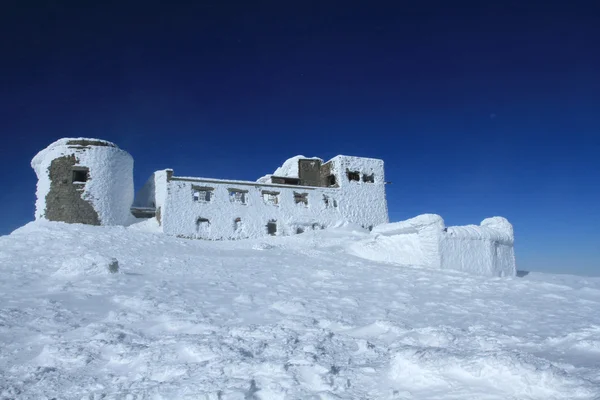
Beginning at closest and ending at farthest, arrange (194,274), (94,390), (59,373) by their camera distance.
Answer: (94,390) < (59,373) < (194,274)

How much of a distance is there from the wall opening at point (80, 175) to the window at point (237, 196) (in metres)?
8.75

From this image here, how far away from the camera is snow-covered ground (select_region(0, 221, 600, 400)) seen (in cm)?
395

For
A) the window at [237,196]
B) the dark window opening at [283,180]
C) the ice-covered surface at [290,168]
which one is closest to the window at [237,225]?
the window at [237,196]

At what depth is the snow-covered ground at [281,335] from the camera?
395cm

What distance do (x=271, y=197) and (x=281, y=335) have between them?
2268 cm

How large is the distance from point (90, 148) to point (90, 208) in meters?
3.66

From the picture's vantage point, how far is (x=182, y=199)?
2425cm

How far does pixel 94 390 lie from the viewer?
400 centimetres

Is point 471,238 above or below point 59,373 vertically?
above

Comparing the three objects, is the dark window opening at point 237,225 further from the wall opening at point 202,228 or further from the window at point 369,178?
the window at point 369,178

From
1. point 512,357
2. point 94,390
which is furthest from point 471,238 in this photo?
point 94,390

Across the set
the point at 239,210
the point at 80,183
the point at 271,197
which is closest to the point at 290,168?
the point at 271,197

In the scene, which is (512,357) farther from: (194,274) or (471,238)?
(471,238)

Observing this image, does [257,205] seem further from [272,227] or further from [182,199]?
[182,199]
